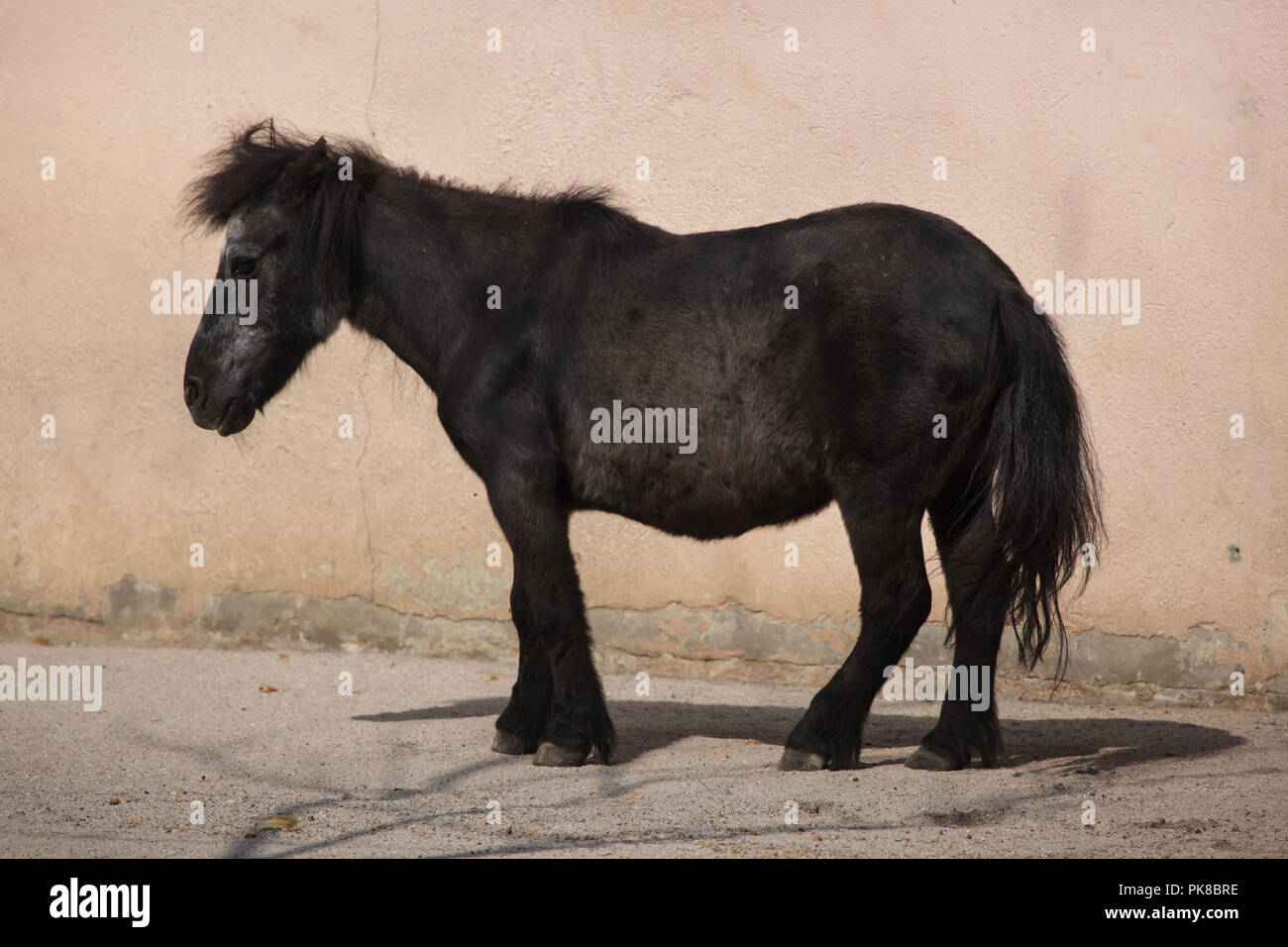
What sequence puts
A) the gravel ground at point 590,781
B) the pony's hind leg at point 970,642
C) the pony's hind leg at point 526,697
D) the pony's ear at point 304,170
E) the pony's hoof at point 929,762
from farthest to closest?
the pony's hind leg at point 526,697 → the pony's ear at point 304,170 → the pony's hoof at point 929,762 → the pony's hind leg at point 970,642 → the gravel ground at point 590,781

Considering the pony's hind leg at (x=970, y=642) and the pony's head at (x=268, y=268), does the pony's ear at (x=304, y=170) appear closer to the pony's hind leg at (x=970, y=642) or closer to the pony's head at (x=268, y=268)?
the pony's head at (x=268, y=268)

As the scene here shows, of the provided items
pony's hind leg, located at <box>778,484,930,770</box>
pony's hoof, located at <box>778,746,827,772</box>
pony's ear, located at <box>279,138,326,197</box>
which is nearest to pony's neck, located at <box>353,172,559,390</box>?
pony's ear, located at <box>279,138,326,197</box>

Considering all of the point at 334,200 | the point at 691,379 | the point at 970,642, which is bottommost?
the point at 970,642

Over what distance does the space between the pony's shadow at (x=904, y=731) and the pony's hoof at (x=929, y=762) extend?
32cm

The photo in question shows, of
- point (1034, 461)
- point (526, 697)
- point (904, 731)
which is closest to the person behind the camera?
point (1034, 461)

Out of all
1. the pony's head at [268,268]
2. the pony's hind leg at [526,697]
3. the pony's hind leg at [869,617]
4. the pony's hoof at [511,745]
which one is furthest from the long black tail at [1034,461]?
the pony's head at [268,268]

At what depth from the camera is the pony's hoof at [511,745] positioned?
562cm

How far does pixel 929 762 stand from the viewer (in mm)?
5262

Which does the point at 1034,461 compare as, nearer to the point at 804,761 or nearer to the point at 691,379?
the point at 691,379

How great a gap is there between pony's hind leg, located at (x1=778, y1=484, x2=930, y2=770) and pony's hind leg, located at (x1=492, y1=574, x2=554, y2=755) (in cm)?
108

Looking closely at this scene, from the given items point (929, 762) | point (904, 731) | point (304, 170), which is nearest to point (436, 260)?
point (304, 170)

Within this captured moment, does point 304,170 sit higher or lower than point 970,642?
higher

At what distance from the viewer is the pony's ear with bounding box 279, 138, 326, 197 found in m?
5.52

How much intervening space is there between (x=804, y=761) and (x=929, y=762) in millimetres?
505
